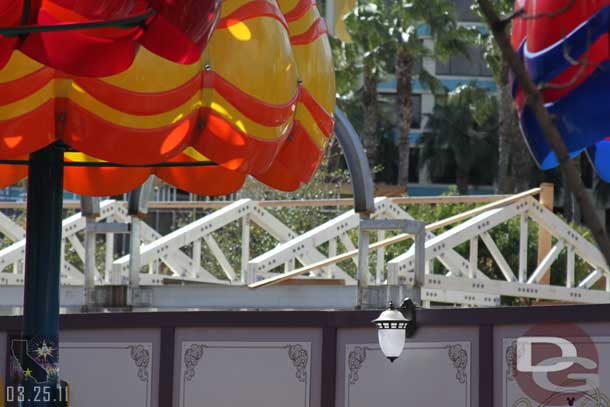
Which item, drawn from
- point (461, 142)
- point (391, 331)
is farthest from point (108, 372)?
point (461, 142)

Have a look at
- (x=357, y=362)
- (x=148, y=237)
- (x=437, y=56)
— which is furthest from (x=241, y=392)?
(x=437, y=56)

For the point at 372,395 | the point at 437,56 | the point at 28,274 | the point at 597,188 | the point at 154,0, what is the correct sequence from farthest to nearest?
the point at 597,188 < the point at 437,56 < the point at 372,395 < the point at 28,274 < the point at 154,0

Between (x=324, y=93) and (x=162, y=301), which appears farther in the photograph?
(x=162, y=301)

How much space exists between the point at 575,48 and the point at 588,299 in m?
13.1

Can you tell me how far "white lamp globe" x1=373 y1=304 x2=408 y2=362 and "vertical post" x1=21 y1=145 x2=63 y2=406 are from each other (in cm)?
316

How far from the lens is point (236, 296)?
1239cm

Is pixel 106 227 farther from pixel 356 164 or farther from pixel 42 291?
pixel 42 291

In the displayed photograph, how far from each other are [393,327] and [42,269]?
334 cm

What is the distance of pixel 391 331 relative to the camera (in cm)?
1027

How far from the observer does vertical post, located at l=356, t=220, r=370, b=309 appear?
11031 mm

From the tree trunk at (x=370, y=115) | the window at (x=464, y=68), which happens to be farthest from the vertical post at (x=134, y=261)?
the window at (x=464, y=68)

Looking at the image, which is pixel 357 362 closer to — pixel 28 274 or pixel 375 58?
pixel 28 274

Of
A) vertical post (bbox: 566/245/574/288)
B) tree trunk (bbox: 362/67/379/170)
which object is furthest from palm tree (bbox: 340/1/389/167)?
vertical post (bbox: 566/245/574/288)

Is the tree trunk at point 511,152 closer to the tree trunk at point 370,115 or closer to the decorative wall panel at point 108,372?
the tree trunk at point 370,115
